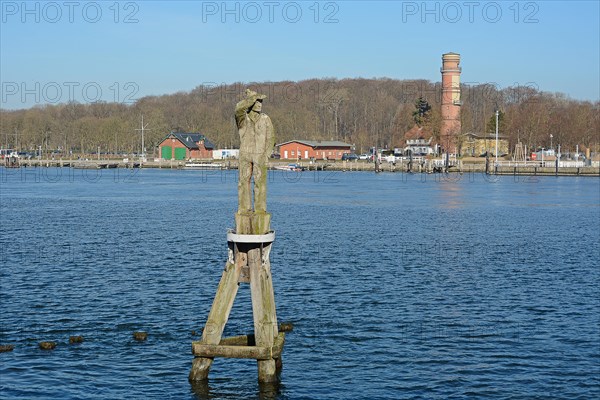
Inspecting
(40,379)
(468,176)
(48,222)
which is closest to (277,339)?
(40,379)

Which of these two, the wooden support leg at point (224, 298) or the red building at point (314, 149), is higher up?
the red building at point (314, 149)

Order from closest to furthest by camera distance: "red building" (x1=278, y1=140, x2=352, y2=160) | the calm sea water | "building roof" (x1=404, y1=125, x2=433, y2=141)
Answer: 1. the calm sea water
2. "building roof" (x1=404, y1=125, x2=433, y2=141)
3. "red building" (x1=278, y1=140, x2=352, y2=160)

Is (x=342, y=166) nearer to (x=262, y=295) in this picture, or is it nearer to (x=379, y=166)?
(x=379, y=166)

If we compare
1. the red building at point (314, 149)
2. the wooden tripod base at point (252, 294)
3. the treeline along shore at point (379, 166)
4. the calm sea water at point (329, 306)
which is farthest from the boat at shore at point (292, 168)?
the wooden tripod base at point (252, 294)

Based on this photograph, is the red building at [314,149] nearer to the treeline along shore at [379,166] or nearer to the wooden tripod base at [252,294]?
the treeline along shore at [379,166]

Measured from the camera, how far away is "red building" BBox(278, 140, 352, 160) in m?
160

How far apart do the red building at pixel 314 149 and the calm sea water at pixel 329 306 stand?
101139mm

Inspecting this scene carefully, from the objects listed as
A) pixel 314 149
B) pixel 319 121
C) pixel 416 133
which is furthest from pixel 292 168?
pixel 319 121

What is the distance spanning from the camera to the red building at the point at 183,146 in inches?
6594

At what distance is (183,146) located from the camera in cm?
16762

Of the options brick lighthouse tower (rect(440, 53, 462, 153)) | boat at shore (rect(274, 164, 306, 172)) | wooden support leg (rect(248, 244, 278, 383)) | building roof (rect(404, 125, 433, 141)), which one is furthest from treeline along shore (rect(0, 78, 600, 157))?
wooden support leg (rect(248, 244, 278, 383))

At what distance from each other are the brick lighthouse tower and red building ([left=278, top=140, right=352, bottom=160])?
78.2 feet

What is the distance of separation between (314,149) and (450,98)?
28.9 meters

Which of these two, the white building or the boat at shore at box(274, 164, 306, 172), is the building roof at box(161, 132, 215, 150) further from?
the boat at shore at box(274, 164, 306, 172)
